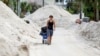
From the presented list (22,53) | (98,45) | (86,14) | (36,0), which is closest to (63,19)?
(86,14)

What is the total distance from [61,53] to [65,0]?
269 ft

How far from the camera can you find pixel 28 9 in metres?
80.9

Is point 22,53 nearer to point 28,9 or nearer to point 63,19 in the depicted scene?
point 63,19

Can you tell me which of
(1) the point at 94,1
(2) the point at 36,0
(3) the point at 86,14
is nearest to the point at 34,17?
(3) the point at 86,14

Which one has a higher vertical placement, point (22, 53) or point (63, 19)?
point (22, 53)

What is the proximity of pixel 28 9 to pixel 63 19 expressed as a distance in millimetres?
19641

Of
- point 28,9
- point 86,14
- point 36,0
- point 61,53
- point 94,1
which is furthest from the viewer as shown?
point 36,0

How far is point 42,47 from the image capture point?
72.3ft

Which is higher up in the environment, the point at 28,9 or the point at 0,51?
the point at 0,51

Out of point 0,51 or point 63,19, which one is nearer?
point 0,51

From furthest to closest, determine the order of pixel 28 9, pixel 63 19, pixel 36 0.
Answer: pixel 36 0
pixel 28 9
pixel 63 19

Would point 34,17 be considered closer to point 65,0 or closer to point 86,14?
point 86,14

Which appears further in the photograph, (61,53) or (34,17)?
(34,17)

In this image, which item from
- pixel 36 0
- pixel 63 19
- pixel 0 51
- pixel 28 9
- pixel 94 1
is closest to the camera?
pixel 0 51
